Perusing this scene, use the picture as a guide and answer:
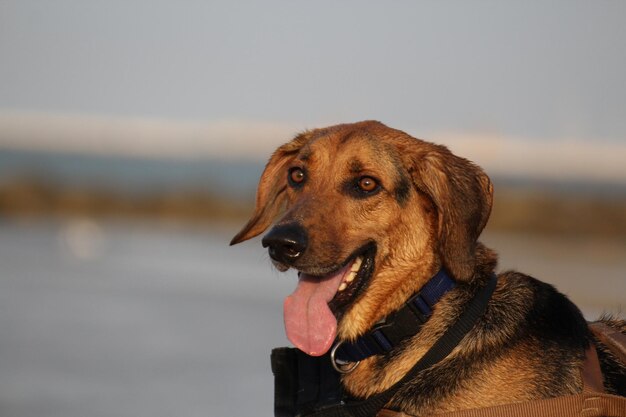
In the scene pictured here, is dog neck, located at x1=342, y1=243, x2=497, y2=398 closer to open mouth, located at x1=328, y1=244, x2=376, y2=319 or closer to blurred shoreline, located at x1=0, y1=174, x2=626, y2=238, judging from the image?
open mouth, located at x1=328, y1=244, x2=376, y2=319

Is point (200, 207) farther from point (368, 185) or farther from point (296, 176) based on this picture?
point (368, 185)

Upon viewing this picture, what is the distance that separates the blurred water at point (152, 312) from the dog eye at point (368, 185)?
2.76 metres

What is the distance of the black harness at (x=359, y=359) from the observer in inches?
169

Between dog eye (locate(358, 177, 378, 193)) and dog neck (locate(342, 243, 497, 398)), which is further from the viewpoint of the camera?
dog eye (locate(358, 177, 378, 193))

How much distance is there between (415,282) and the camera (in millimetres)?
4645

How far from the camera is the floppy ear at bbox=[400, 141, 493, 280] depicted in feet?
14.5

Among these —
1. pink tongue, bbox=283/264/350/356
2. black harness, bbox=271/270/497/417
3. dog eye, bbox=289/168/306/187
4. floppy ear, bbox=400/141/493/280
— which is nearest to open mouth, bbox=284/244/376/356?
pink tongue, bbox=283/264/350/356

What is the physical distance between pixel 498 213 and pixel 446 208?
1972 cm

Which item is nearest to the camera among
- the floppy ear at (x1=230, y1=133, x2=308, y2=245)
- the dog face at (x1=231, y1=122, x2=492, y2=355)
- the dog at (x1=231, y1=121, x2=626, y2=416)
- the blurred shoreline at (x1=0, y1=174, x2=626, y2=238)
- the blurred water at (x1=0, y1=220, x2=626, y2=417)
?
the dog at (x1=231, y1=121, x2=626, y2=416)

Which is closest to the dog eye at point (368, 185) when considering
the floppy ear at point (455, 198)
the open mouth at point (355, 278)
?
the floppy ear at point (455, 198)

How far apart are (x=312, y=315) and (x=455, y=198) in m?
0.91

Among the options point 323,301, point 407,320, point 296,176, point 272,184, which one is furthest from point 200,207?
point 407,320

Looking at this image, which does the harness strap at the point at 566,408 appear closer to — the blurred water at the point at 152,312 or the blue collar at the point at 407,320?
the blue collar at the point at 407,320

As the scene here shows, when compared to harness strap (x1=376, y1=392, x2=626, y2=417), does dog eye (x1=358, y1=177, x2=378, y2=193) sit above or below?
above
